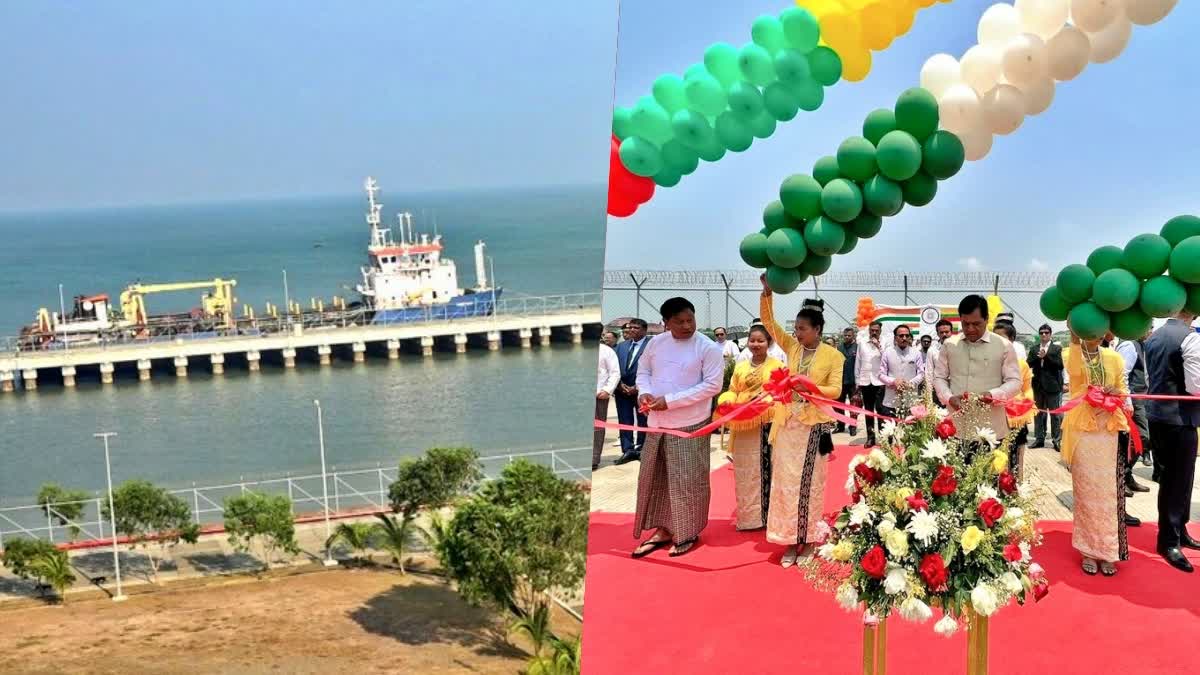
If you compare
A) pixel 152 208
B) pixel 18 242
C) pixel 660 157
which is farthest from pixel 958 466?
pixel 152 208

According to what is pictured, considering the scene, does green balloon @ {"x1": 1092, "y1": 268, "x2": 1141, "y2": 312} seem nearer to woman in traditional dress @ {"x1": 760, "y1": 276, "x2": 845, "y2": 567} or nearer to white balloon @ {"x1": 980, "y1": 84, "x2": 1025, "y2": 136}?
white balloon @ {"x1": 980, "y1": 84, "x2": 1025, "y2": 136}

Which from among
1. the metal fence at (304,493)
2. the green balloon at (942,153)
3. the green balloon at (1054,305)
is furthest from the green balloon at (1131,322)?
the metal fence at (304,493)

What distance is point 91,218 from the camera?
45031 mm

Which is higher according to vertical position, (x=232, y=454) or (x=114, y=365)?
(x=114, y=365)

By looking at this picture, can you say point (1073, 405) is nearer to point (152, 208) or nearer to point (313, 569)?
point (313, 569)

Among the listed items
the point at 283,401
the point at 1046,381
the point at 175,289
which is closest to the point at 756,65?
the point at 1046,381

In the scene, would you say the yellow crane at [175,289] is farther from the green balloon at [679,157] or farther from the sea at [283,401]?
the green balloon at [679,157]

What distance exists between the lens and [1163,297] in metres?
1.91

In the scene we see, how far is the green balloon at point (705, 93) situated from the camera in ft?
7.36

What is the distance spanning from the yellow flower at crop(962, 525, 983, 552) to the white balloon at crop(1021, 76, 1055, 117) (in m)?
1.10

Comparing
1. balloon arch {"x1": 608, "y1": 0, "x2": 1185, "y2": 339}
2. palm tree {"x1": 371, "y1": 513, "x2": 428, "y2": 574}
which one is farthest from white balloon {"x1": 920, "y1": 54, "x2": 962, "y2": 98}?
palm tree {"x1": 371, "y1": 513, "x2": 428, "y2": 574}

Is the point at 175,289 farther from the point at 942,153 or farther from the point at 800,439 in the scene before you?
the point at 942,153

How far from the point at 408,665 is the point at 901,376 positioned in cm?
366

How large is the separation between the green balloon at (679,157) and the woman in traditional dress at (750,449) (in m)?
0.46
